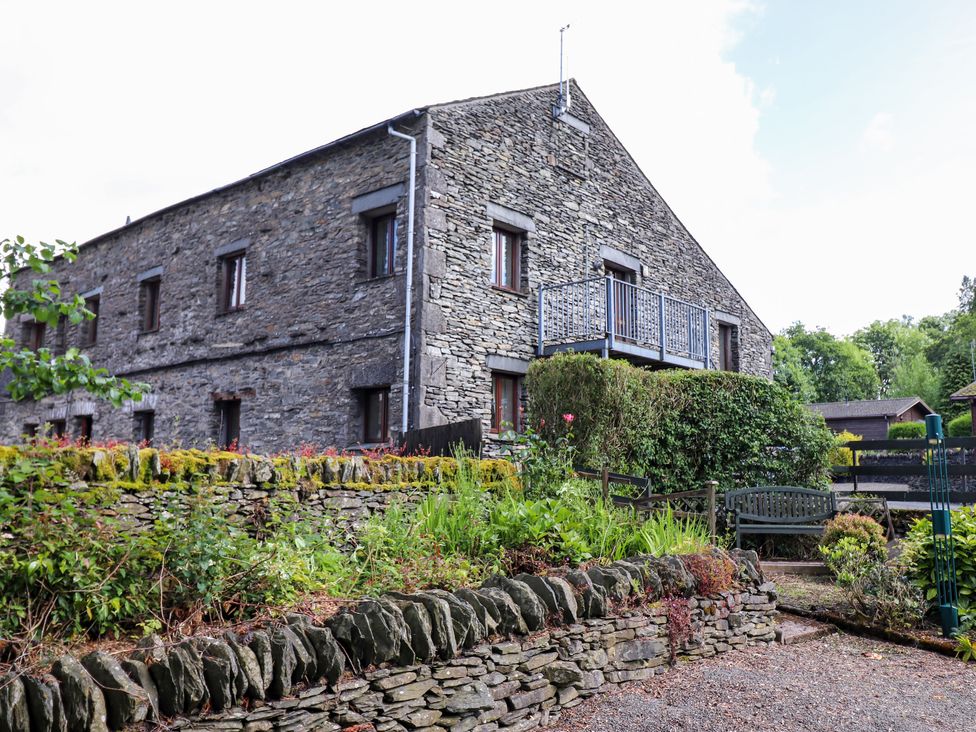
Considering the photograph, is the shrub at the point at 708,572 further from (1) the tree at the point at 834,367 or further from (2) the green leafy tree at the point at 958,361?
(1) the tree at the point at 834,367

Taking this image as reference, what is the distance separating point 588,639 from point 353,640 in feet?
5.89

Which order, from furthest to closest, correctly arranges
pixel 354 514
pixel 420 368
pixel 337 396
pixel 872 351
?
pixel 872 351
pixel 337 396
pixel 420 368
pixel 354 514

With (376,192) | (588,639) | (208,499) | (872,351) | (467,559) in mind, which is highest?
(872,351)

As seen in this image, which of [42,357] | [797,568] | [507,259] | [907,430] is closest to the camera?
[42,357]

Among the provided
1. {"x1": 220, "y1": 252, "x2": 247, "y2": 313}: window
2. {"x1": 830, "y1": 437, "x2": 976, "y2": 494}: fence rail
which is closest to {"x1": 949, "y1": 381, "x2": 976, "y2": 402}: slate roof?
{"x1": 830, "y1": 437, "x2": 976, "y2": 494}: fence rail

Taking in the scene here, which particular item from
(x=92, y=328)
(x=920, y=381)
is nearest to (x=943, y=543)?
(x=92, y=328)

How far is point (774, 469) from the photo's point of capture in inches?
402

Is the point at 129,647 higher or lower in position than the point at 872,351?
lower

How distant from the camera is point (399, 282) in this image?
1150cm

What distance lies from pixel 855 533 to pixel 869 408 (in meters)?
38.1

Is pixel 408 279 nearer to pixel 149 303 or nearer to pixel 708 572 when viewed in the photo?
pixel 708 572

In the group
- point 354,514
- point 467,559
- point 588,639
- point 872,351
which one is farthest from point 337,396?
point 872,351

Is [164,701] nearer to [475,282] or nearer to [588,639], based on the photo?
[588,639]

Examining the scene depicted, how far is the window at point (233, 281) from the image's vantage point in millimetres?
14320
